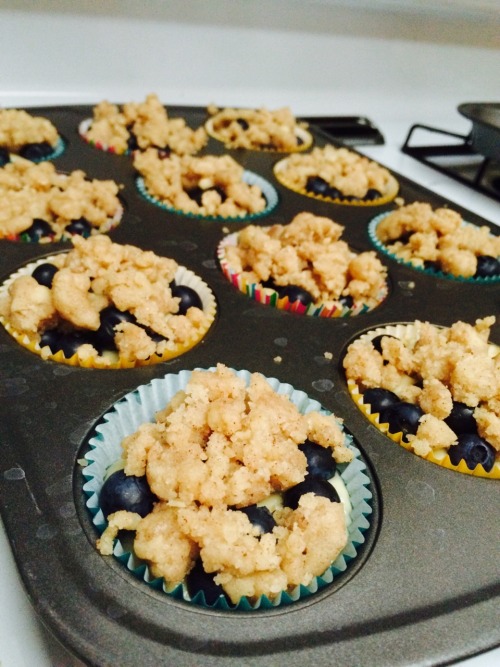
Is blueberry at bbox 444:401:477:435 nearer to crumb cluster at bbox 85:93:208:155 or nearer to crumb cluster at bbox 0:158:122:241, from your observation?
crumb cluster at bbox 0:158:122:241

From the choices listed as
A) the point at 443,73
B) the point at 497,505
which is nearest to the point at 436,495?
the point at 497,505

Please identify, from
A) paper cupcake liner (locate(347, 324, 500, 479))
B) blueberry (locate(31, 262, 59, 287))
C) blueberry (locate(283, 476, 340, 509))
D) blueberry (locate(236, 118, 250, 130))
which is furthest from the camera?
blueberry (locate(236, 118, 250, 130))

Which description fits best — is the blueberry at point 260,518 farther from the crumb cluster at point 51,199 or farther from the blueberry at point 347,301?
the crumb cluster at point 51,199

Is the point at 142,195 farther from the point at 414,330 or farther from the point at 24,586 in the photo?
the point at 24,586

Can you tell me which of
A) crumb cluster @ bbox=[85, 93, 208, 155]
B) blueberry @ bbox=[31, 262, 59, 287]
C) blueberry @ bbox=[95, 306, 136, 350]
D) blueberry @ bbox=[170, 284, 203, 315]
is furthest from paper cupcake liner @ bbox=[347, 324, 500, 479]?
crumb cluster @ bbox=[85, 93, 208, 155]

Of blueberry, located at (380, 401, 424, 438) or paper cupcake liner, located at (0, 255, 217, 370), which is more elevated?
blueberry, located at (380, 401, 424, 438)
